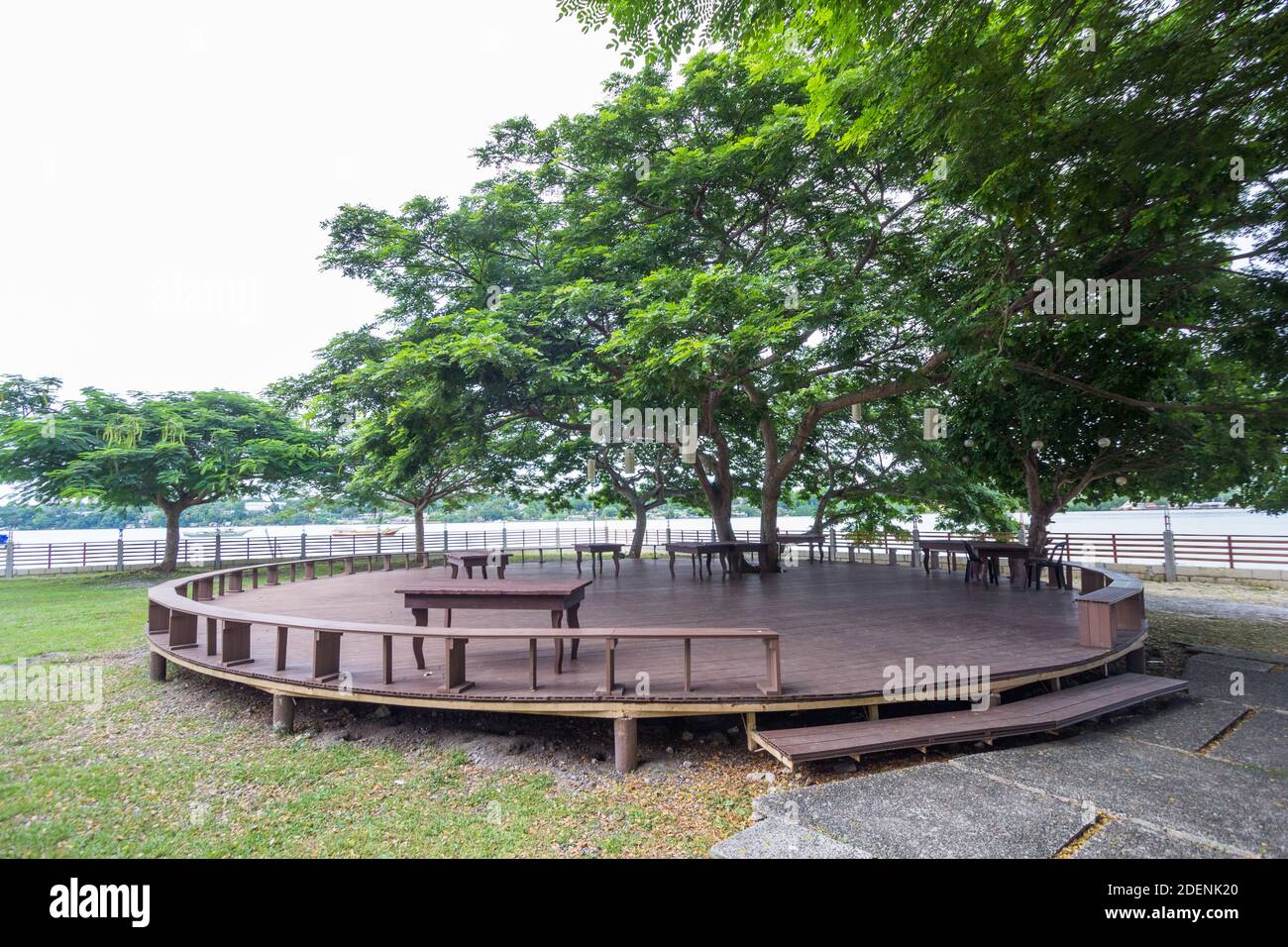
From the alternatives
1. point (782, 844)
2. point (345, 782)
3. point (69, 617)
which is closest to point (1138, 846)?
point (782, 844)

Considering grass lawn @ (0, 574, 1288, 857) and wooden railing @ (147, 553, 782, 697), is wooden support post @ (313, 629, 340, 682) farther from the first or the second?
grass lawn @ (0, 574, 1288, 857)

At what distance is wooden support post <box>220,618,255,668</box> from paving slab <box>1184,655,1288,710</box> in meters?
8.59

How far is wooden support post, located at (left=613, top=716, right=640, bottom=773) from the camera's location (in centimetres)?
386

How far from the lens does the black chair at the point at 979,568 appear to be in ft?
32.1

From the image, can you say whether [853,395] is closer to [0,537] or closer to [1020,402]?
[1020,402]

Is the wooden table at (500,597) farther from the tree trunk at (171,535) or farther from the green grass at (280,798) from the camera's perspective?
the tree trunk at (171,535)

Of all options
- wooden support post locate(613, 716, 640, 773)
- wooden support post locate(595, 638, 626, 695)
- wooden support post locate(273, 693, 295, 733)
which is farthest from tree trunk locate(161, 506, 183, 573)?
wooden support post locate(613, 716, 640, 773)

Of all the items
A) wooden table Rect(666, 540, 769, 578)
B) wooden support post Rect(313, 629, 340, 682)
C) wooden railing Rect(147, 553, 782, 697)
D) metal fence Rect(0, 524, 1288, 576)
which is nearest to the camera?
wooden railing Rect(147, 553, 782, 697)

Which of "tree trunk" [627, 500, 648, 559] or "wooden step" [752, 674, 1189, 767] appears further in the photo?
"tree trunk" [627, 500, 648, 559]

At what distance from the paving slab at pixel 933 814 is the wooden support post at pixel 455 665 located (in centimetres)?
233

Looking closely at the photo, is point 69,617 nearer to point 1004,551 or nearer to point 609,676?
point 609,676

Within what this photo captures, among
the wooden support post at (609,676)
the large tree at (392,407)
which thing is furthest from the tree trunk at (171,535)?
the wooden support post at (609,676)

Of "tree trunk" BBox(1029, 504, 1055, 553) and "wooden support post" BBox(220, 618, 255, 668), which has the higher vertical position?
"tree trunk" BBox(1029, 504, 1055, 553)
